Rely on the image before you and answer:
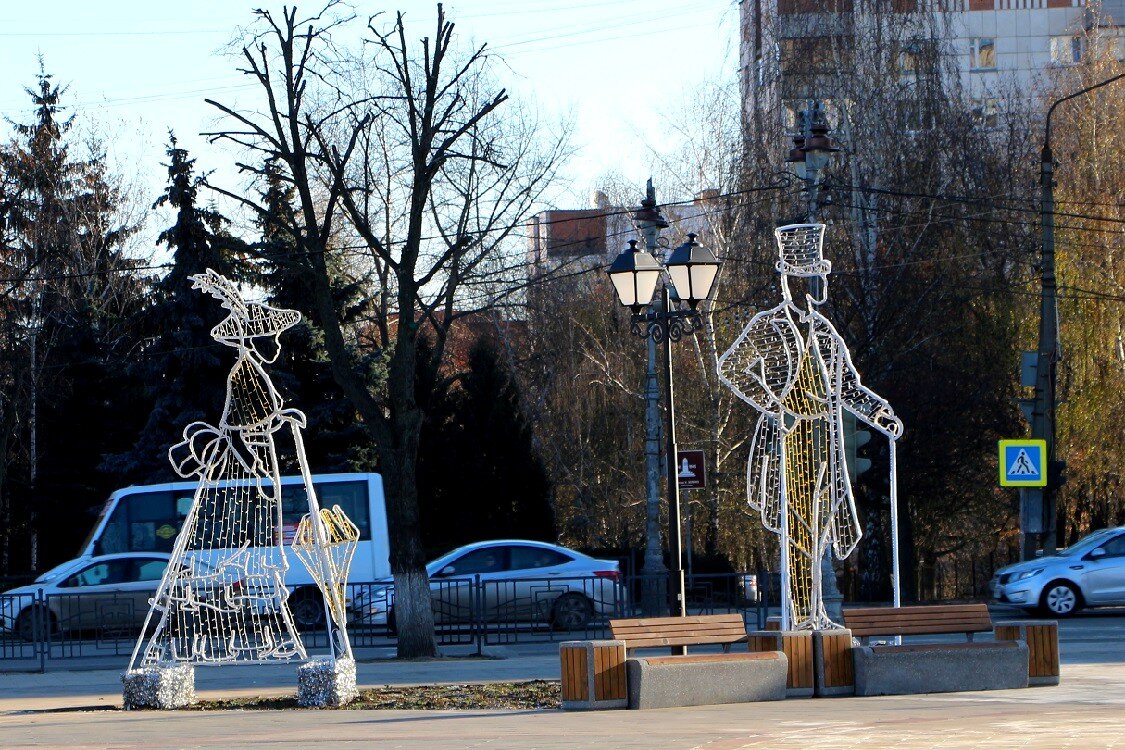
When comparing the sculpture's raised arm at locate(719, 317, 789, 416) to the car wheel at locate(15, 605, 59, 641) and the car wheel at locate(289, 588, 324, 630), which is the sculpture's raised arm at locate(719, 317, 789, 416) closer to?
the car wheel at locate(15, 605, 59, 641)

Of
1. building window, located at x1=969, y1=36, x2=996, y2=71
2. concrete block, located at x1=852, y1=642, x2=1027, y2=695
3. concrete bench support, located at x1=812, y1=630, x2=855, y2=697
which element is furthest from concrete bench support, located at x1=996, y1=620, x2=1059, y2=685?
building window, located at x1=969, y1=36, x2=996, y2=71

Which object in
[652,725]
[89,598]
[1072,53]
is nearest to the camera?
[652,725]

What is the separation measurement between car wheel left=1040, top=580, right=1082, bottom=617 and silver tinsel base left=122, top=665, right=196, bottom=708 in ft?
52.5

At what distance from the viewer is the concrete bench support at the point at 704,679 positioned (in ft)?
42.0

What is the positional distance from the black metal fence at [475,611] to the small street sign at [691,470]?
1497mm

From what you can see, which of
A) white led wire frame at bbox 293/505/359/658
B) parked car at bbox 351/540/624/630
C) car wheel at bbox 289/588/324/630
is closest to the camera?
white led wire frame at bbox 293/505/359/658

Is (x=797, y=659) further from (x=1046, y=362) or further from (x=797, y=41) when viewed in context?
(x=797, y=41)

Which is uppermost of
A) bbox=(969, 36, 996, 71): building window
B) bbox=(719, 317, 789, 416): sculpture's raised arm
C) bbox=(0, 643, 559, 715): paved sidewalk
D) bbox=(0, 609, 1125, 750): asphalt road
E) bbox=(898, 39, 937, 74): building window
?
bbox=(969, 36, 996, 71): building window

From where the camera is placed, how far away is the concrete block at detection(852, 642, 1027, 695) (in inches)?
525

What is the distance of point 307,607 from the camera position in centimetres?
2648

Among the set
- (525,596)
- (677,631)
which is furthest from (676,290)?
(525,596)

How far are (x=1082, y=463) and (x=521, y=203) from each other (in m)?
15.9

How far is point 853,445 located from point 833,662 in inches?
252

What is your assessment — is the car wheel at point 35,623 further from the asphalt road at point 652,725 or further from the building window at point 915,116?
the building window at point 915,116
